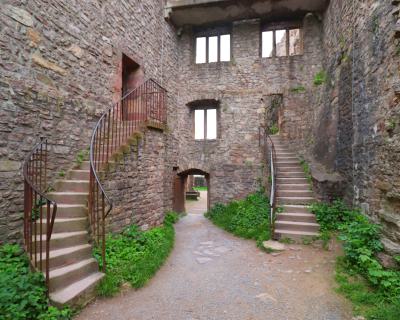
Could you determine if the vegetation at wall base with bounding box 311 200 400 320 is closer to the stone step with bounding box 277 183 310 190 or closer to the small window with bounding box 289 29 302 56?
the stone step with bounding box 277 183 310 190

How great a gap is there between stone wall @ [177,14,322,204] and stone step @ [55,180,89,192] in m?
5.43

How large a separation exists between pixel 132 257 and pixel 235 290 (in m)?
1.70

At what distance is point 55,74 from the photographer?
4.44 meters

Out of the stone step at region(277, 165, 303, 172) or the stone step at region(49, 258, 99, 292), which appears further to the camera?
the stone step at region(277, 165, 303, 172)

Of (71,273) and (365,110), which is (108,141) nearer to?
(71,273)

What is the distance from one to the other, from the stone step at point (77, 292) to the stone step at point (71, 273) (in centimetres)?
5

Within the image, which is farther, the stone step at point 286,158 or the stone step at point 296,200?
the stone step at point 286,158

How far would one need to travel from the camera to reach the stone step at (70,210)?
3.87 metres

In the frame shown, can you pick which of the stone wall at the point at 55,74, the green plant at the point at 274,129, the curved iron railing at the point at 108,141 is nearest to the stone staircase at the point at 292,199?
the green plant at the point at 274,129

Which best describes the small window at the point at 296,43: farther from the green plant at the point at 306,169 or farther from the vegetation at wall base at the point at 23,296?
the vegetation at wall base at the point at 23,296

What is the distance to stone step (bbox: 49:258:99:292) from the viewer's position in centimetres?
296

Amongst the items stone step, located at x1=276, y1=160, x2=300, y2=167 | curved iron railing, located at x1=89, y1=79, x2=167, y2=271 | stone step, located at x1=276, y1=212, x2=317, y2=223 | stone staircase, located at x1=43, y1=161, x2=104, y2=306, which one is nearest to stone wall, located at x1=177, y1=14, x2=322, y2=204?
stone step, located at x1=276, y1=160, x2=300, y2=167

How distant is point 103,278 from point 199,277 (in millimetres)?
1461

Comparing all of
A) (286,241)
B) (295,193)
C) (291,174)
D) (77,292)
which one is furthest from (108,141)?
(291,174)
